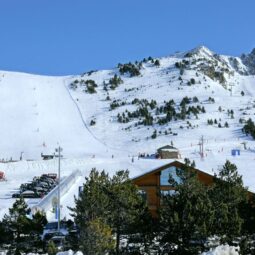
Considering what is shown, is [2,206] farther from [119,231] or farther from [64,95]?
[64,95]

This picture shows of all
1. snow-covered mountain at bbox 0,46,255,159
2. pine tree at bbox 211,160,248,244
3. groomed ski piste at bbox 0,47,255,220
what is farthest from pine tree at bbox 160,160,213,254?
snow-covered mountain at bbox 0,46,255,159

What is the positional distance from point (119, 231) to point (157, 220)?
5.09 ft

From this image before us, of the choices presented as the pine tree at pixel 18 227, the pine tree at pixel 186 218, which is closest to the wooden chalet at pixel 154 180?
the pine tree at pixel 18 227

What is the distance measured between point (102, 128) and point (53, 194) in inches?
2260

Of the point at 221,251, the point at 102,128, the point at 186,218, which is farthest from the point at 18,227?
the point at 102,128

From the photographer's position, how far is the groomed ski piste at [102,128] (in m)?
58.4

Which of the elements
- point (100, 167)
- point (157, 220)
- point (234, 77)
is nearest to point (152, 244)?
point (157, 220)

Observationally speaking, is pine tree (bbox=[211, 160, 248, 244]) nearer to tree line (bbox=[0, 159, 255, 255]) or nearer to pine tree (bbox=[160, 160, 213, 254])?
tree line (bbox=[0, 159, 255, 255])

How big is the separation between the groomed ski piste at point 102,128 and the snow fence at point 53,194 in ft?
1.52

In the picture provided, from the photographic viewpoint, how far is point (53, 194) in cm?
3756

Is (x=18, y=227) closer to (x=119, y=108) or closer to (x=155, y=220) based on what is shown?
(x=155, y=220)

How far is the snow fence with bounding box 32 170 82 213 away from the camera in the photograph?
1353 inches

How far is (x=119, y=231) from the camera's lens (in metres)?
22.8

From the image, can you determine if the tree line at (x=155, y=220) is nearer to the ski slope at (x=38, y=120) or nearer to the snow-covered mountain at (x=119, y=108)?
the snow-covered mountain at (x=119, y=108)
